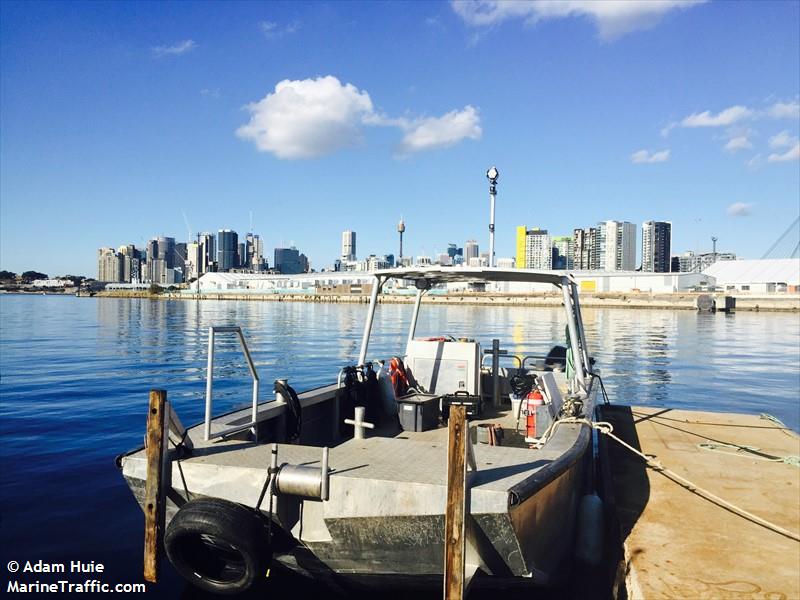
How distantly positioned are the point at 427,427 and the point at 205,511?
12.7 ft

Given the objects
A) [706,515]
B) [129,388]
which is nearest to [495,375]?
[706,515]

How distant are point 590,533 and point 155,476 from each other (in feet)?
13.4

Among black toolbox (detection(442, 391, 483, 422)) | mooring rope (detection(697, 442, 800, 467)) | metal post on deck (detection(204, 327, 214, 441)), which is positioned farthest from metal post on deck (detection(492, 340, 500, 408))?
metal post on deck (detection(204, 327, 214, 441))

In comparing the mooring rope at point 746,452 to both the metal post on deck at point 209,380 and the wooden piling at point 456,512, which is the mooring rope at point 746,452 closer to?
the wooden piling at point 456,512

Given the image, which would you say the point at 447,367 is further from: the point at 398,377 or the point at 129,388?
the point at 129,388

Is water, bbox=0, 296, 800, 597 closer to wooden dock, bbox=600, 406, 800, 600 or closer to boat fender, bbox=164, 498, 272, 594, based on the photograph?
boat fender, bbox=164, 498, 272, 594

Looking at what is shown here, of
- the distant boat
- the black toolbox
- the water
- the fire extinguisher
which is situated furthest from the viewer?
the black toolbox

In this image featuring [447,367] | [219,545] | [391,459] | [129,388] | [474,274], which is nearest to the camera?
[219,545]

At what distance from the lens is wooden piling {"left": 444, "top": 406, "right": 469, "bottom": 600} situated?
3.89 metres

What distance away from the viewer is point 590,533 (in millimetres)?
6004

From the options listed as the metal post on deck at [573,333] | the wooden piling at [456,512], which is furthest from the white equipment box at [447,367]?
the wooden piling at [456,512]

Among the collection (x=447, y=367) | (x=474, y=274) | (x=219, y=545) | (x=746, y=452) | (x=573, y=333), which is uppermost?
(x=474, y=274)

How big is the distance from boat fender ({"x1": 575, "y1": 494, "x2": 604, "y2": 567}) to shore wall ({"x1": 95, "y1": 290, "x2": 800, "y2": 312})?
67301 millimetres

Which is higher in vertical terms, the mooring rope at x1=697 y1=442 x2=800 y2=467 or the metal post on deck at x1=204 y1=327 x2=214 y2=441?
the metal post on deck at x1=204 y1=327 x2=214 y2=441
